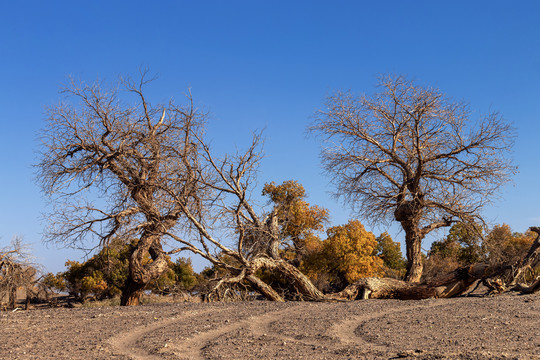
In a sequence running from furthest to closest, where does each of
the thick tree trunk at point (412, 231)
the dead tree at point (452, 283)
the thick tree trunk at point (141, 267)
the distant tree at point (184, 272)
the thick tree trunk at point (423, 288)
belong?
the distant tree at point (184, 272) → the thick tree trunk at point (412, 231) → the thick tree trunk at point (423, 288) → the dead tree at point (452, 283) → the thick tree trunk at point (141, 267)

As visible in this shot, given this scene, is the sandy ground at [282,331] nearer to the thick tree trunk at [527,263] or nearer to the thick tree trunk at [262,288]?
the thick tree trunk at [262,288]

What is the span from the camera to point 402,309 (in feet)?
34.9

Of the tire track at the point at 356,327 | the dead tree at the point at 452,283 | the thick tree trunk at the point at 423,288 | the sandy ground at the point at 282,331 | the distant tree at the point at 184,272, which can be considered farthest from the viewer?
the distant tree at the point at 184,272

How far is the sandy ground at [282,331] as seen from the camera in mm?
6637

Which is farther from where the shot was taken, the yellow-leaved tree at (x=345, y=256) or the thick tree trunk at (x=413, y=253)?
the yellow-leaved tree at (x=345, y=256)

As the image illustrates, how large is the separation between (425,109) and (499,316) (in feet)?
25.0

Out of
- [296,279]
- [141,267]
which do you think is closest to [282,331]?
[296,279]

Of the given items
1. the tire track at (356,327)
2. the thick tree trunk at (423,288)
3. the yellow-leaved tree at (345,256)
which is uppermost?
the yellow-leaved tree at (345,256)

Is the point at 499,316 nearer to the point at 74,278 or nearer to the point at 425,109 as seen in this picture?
the point at 425,109

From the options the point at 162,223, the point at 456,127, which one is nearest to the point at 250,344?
the point at 162,223

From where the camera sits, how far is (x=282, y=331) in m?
8.32

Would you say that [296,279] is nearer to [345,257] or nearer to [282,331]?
[282,331]

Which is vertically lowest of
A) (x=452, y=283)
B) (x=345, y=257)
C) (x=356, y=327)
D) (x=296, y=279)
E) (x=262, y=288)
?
(x=356, y=327)

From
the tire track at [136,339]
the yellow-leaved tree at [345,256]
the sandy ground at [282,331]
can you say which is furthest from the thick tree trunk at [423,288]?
the yellow-leaved tree at [345,256]
